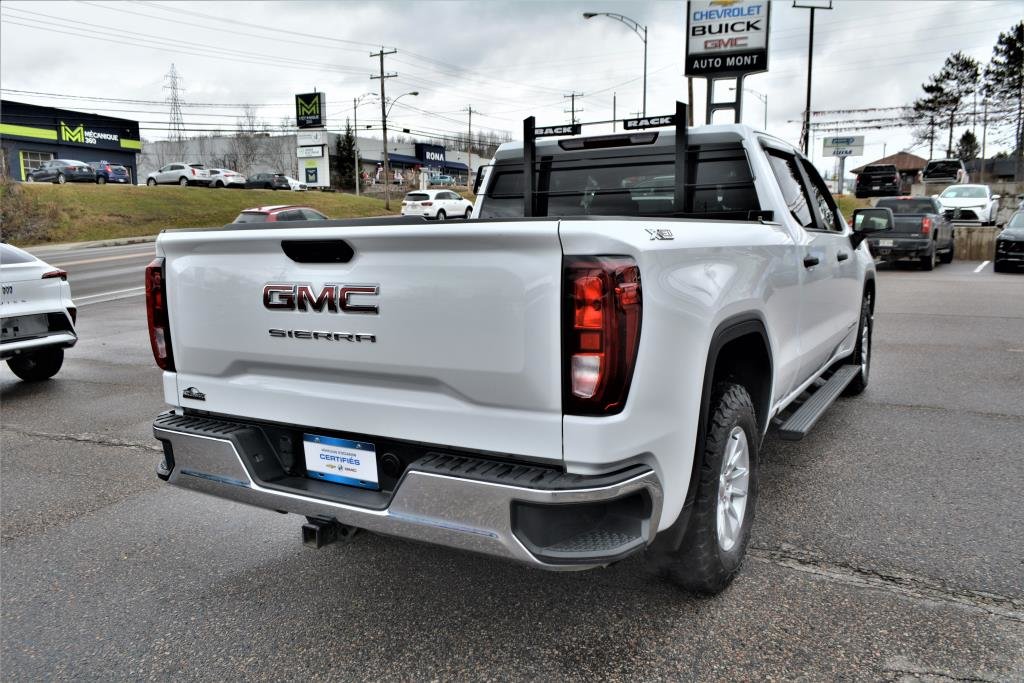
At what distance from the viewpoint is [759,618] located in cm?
287

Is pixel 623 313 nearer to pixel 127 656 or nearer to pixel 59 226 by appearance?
pixel 127 656

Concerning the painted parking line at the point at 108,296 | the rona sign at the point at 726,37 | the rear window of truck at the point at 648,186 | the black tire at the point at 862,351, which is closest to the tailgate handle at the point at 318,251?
the rear window of truck at the point at 648,186

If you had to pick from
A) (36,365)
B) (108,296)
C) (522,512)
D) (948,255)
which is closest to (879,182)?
(948,255)

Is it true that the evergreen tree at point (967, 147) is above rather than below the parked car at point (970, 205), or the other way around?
above

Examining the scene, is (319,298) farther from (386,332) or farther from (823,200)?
(823,200)

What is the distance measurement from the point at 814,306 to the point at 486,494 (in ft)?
8.86

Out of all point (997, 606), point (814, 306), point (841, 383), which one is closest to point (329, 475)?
point (997, 606)

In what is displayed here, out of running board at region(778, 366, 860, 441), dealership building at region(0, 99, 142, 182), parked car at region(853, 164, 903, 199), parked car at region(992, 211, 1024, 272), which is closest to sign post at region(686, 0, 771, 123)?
parked car at region(992, 211, 1024, 272)

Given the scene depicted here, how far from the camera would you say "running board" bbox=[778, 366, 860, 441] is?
3768mm

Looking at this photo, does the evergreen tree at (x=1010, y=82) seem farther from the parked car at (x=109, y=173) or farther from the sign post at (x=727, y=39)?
the parked car at (x=109, y=173)

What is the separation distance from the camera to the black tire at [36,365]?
771 centimetres

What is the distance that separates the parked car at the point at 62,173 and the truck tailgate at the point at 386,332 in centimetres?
4969

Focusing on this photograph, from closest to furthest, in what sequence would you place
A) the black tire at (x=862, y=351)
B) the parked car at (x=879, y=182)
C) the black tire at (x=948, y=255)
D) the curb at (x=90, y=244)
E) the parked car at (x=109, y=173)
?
the black tire at (x=862, y=351) → the black tire at (x=948, y=255) → the curb at (x=90, y=244) → the parked car at (x=879, y=182) → the parked car at (x=109, y=173)

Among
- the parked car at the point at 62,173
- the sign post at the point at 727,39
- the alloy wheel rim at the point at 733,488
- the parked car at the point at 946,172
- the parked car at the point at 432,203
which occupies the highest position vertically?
the sign post at the point at 727,39
